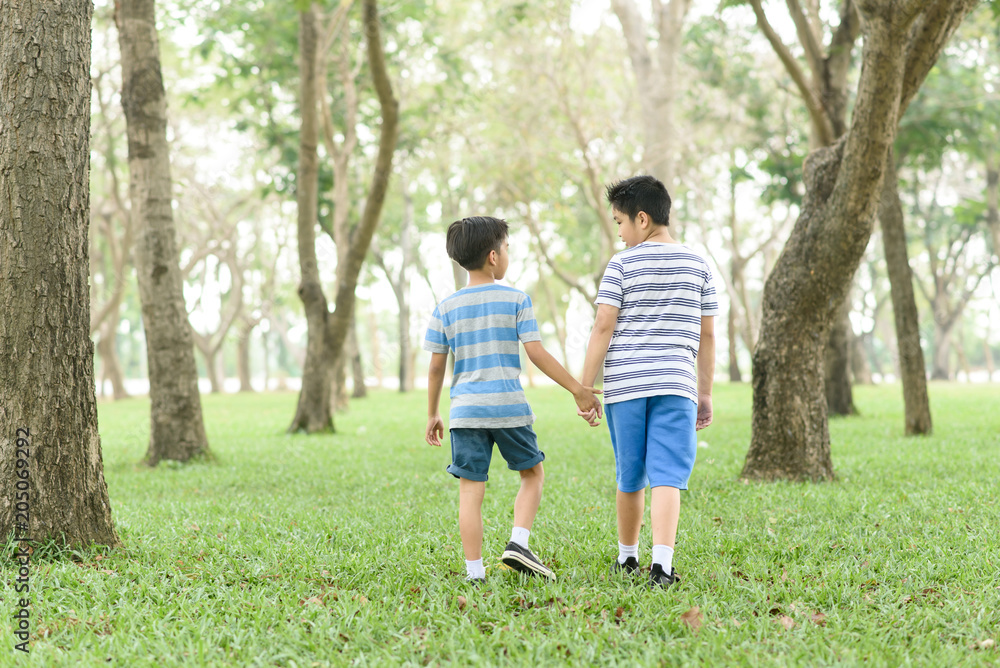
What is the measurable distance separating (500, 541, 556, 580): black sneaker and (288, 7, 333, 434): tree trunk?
8108 mm

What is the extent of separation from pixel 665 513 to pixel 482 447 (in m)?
0.83

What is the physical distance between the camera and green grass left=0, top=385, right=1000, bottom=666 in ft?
9.09

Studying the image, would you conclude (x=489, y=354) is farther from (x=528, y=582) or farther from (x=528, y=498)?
(x=528, y=582)

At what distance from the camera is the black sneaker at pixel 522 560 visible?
3381 mm

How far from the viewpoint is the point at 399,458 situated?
850 cm

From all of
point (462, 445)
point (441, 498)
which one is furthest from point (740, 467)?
point (462, 445)

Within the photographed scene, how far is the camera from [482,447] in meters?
3.37

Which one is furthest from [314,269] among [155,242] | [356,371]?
[356,371]

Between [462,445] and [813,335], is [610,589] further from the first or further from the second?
[813,335]

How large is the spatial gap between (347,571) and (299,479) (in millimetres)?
3516

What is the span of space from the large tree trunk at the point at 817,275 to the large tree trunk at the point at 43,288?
4756 millimetres

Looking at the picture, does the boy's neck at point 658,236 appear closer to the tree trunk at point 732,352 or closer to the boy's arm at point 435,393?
the boy's arm at point 435,393

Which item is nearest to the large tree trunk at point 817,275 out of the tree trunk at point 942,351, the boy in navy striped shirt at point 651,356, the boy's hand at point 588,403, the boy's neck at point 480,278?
the boy in navy striped shirt at point 651,356

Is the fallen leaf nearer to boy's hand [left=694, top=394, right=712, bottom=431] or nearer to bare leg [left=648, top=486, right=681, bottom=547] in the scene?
bare leg [left=648, top=486, right=681, bottom=547]
